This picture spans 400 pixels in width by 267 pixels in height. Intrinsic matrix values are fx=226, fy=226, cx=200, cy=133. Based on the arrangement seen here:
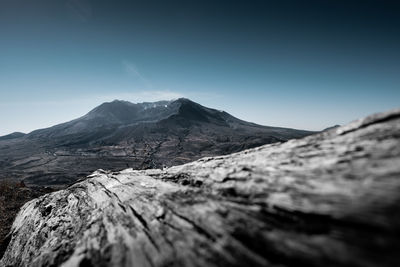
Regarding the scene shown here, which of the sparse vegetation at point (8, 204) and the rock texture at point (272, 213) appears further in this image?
the sparse vegetation at point (8, 204)

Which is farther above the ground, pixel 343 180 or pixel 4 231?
pixel 343 180

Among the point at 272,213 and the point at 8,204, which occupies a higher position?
the point at 272,213

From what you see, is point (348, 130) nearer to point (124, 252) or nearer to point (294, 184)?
point (294, 184)

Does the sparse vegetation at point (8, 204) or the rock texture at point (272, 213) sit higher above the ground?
the rock texture at point (272, 213)

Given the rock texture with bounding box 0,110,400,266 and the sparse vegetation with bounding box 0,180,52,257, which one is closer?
the rock texture with bounding box 0,110,400,266

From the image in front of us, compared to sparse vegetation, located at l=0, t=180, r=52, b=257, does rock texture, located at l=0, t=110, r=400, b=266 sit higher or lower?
higher

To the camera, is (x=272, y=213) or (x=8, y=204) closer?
(x=272, y=213)

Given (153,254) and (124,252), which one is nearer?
(153,254)

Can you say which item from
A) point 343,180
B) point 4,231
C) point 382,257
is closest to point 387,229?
point 382,257
